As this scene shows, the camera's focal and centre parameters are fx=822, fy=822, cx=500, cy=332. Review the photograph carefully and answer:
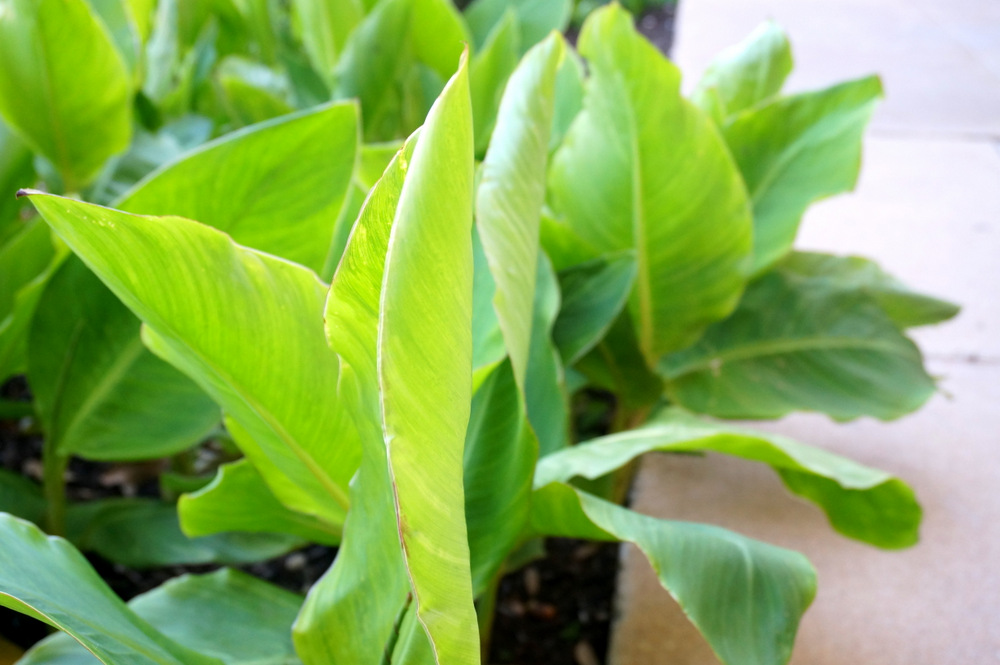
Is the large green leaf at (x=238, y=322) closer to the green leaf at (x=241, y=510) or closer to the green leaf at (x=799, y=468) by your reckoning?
the green leaf at (x=241, y=510)

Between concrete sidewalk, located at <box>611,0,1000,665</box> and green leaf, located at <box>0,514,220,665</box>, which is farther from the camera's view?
concrete sidewalk, located at <box>611,0,1000,665</box>

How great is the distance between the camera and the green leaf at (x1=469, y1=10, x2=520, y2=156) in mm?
1211

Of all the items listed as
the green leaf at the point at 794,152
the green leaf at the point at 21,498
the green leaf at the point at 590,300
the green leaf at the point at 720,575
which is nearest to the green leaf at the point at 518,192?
the green leaf at the point at 720,575

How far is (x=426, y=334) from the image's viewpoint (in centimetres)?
35

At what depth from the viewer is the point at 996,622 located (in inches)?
37.3

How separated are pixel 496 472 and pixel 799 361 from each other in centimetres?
54

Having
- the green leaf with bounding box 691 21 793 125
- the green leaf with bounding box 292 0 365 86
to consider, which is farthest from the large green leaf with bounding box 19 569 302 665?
the green leaf with bounding box 292 0 365 86

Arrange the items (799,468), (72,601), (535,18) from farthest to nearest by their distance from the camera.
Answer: (535,18)
(799,468)
(72,601)

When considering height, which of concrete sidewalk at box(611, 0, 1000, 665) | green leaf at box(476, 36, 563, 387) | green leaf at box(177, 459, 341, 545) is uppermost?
green leaf at box(476, 36, 563, 387)

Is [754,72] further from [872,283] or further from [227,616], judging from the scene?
[227,616]

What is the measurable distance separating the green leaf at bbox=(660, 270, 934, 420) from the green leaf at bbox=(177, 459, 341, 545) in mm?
478

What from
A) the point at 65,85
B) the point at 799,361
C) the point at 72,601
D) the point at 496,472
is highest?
the point at 65,85

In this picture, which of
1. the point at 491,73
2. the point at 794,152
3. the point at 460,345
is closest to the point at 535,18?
the point at 491,73

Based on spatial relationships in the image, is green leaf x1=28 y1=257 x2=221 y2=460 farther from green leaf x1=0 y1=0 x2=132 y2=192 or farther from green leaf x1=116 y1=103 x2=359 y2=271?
green leaf x1=0 y1=0 x2=132 y2=192
